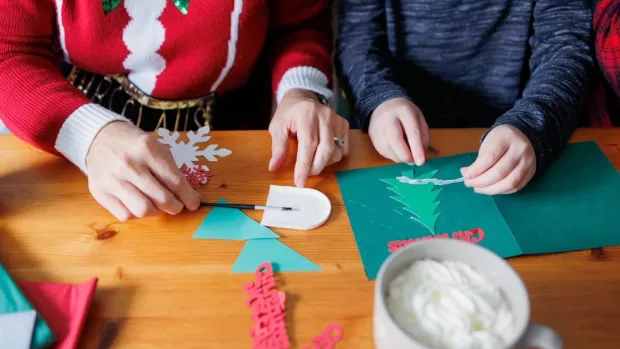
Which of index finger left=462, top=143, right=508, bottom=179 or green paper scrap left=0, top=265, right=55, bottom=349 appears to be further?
index finger left=462, top=143, right=508, bottom=179

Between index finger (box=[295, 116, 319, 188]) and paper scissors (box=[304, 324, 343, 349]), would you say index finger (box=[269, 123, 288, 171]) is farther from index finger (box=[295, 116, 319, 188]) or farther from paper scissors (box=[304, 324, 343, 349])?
paper scissors (box=[304, 324, 343, 349])

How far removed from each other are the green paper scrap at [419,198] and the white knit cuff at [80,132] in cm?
35

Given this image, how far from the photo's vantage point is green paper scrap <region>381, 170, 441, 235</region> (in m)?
0.61

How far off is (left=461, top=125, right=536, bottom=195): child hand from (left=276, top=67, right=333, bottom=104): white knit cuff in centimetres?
26

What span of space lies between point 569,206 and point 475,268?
0.28m

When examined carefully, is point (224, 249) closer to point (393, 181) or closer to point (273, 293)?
point (273, 293)

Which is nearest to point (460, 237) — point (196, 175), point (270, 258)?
point (270, 258)

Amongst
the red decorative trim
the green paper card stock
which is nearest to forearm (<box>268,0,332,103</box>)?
the green paper card stock

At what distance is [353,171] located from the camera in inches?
26.8

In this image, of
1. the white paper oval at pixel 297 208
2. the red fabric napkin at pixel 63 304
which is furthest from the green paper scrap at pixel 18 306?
the white paper oval at pixel 297 208

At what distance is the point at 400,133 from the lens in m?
0.70

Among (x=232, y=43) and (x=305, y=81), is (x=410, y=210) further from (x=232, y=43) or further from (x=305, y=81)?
(x=232, y=43)

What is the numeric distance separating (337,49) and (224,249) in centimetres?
51

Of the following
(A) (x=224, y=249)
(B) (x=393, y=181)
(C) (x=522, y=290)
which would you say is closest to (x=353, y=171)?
(B) (x=393, y=181)
